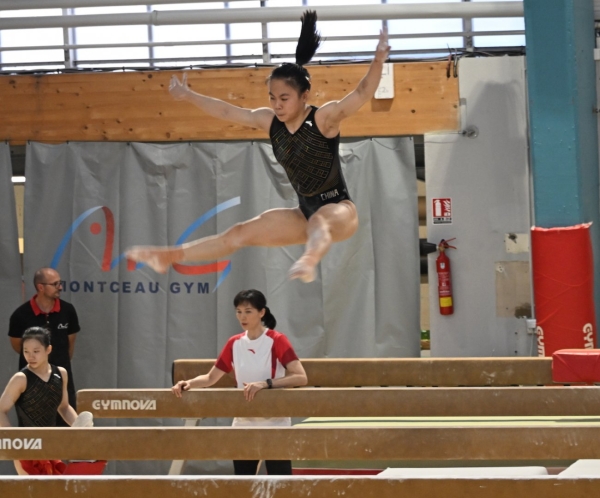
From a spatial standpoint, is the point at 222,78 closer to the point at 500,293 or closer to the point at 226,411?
the point at 500,293

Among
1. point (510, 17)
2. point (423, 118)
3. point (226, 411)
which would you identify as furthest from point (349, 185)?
point (226, 411)

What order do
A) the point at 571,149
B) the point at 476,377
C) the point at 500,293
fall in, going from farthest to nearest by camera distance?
the point at 500,293 < the point at 571,149 < the point at 476,377

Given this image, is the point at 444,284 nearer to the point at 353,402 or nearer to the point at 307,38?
the point at 353,402

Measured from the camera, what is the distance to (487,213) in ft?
26.3

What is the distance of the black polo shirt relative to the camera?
7.61 m

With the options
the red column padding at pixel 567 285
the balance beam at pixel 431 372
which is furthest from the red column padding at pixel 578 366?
the red column padding at pixel 567 285

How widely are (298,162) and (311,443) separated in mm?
1381

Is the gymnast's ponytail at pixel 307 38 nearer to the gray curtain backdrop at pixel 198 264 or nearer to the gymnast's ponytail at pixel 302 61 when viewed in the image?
the gymnast's ponytail at pixel 302 61

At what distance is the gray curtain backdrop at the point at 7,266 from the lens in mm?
8414

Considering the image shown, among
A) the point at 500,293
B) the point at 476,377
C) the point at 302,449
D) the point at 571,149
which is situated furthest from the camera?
the point at 500,293

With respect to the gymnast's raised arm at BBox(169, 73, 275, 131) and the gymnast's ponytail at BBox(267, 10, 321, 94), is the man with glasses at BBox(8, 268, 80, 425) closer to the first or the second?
the gymnast's raised arm at BBox(169, 73, 275, 131)

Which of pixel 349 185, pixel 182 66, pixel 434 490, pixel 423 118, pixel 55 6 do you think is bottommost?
pixel 434 490

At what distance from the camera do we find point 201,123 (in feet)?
27.4

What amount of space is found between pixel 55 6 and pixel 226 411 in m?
4.86
